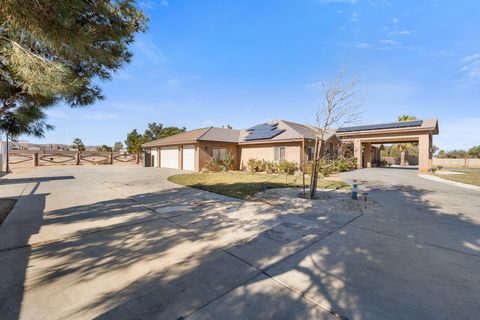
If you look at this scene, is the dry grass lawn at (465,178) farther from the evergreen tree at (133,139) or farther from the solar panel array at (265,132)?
the evergreen tree at (133,139)

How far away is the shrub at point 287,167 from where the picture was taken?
16.5 metres

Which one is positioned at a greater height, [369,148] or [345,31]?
[345,31]

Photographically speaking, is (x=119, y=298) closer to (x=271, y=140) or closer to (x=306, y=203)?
(x=306, y=203)

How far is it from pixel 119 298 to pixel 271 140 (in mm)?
16758

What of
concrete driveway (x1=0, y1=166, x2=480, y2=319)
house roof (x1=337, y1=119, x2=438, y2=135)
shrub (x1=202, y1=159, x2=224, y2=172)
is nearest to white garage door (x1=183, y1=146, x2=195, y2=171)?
shrub (x1=202, y1=159, x2=224, y2=172)

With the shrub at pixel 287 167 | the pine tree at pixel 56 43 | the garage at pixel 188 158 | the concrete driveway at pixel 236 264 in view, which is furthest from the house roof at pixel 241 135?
the pine tree at pixel 56 43

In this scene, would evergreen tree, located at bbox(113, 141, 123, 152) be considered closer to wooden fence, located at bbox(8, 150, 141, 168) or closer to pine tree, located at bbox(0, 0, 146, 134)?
wooden fence, located at bbox(8, 150, 141, 168)

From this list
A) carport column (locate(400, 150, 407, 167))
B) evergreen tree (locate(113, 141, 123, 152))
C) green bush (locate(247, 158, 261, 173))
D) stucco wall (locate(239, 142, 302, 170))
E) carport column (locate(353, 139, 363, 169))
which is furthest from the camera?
evergreen tree (locate(113, 141, 123, 152))

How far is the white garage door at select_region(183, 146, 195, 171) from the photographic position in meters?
19.4

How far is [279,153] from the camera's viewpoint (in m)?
18.3

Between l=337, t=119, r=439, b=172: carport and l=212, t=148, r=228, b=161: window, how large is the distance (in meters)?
10.4

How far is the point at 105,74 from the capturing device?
17.7ft

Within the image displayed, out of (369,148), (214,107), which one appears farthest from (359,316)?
(369,148)

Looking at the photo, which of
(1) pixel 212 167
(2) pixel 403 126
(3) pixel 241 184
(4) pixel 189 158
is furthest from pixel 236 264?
(2) pixel 403 126
